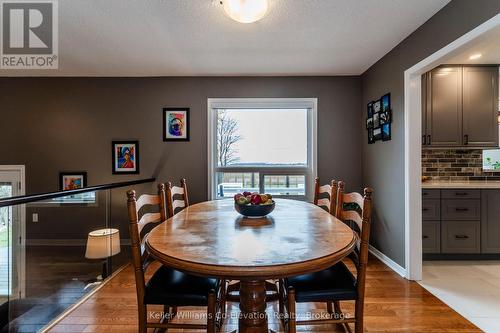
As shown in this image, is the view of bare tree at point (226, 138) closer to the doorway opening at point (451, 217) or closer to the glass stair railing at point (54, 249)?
the glass stair railing at point (54, 249)

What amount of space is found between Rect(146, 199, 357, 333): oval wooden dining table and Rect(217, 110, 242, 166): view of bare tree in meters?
2.04

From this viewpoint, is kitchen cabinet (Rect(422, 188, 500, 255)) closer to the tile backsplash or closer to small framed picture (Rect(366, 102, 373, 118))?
the tile backsplash

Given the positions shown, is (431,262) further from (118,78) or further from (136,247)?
(118,78)

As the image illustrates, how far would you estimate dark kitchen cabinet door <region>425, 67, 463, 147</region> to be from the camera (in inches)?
121

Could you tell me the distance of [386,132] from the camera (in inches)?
117

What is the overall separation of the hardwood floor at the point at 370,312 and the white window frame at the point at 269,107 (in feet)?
5.35

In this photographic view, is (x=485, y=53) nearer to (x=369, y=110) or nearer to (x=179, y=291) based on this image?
(x=369, y=110)

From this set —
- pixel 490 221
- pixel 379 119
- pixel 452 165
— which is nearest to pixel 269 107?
pixel 379 119

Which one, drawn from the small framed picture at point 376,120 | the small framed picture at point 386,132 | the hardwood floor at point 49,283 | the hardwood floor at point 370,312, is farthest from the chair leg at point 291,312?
the small framed picture at point 376,120

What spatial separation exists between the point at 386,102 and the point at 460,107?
93cm

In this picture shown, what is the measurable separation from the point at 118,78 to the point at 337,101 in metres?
3.14

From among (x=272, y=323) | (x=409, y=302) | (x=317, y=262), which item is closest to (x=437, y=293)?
(x=409, y=302)

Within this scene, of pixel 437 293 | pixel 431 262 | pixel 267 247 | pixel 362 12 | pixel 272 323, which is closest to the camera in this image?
pixel 267 247

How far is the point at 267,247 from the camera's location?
113 centimetres
